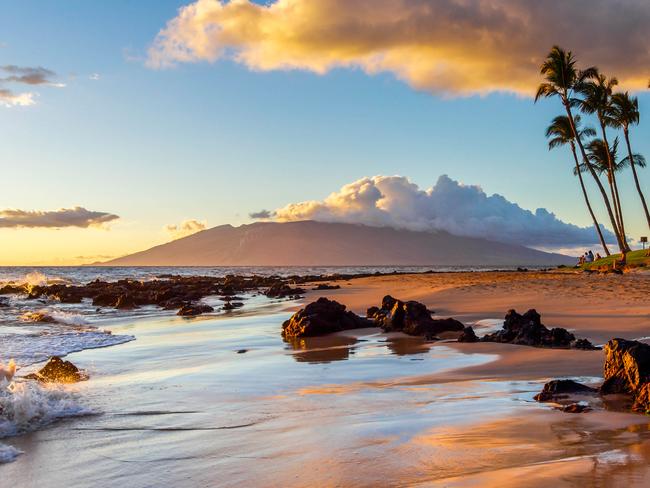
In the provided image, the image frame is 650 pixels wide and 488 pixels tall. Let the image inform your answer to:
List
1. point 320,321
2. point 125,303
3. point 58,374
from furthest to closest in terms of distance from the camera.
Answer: point 125,303 → point 320,321 → point 58,374

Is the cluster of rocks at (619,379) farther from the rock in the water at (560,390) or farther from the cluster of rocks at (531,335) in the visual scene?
the cluster of rocks at (531,335)

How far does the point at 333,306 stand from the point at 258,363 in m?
5.07

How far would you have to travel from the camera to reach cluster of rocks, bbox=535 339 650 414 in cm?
617

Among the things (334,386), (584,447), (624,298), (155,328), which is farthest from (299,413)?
(624,298)

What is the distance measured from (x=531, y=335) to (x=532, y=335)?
2 centimetres

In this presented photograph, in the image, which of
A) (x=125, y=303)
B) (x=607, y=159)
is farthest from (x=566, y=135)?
(x=125, y=303)

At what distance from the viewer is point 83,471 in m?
4.81

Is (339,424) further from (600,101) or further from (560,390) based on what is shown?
(600,101)

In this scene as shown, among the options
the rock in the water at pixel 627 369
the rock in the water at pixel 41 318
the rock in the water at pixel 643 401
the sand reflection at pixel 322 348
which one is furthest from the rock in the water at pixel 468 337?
the rock in the water at pixel 41 318

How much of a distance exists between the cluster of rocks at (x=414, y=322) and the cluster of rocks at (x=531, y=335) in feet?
4.98

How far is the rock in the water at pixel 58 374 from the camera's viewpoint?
905cm

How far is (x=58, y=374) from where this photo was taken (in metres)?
9.25

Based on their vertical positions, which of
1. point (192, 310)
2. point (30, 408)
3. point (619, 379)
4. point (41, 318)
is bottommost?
point (41, 318)

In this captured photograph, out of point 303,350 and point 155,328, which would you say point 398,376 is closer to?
point 303,350
